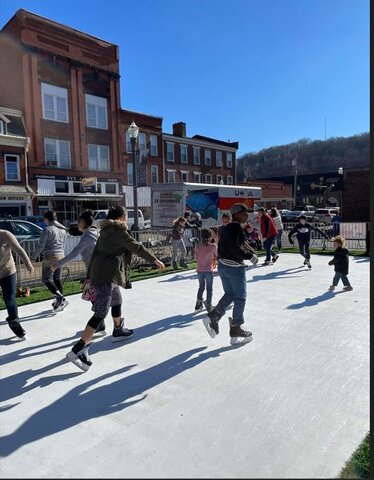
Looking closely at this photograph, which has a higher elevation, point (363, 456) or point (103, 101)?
point (103, 101)

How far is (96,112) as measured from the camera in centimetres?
3381

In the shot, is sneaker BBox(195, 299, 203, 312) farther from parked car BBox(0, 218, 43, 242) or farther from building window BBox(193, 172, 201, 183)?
building window BBox(193, 172, 201, 183)

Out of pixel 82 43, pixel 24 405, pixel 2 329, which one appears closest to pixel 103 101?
pixel 82 43

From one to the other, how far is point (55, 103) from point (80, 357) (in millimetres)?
30870

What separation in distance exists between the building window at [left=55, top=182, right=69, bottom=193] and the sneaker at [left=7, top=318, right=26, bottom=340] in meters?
26.4

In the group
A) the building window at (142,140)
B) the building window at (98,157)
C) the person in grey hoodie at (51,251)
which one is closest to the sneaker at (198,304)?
the person in grey hoodie at (51,251)

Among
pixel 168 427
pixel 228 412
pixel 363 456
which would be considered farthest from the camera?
pixel 228 412

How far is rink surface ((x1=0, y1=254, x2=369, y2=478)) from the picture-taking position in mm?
2547

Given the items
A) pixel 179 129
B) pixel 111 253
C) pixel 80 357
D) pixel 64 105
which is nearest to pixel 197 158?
pixel 179 129

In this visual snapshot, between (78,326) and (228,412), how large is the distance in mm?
3282

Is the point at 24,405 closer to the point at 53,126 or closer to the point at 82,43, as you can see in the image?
the point at 53,126

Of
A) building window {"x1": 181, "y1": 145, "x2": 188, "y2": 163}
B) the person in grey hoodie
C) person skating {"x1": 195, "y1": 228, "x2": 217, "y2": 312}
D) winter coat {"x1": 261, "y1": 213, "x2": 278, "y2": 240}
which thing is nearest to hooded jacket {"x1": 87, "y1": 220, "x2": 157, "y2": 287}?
person skating {"x1": 195, "y1": 228, "x2": 217, "y2": 312}

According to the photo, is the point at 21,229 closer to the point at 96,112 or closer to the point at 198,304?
the point at 198,304

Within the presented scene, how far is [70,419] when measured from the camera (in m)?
3.14
